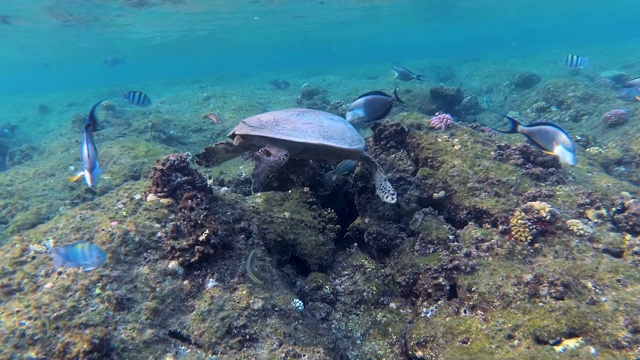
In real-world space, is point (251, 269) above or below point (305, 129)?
below

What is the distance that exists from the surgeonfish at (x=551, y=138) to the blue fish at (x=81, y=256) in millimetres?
4784

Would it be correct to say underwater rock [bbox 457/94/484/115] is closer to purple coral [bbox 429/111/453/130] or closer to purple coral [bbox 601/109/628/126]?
purple coral [bbox 601/109/628/126]

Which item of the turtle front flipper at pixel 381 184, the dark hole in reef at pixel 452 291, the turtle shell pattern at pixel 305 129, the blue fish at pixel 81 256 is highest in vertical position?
the turtle shell pattern at pixel 305 129

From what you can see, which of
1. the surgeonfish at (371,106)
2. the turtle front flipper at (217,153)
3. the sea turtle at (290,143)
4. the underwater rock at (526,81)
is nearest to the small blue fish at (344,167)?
the sea turtle at (290,143)

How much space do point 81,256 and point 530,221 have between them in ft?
15.8

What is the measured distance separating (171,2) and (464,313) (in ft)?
116

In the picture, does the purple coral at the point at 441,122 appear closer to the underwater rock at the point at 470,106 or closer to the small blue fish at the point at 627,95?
the underwater rock at the point at 470,106

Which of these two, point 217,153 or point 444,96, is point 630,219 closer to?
point 217,153

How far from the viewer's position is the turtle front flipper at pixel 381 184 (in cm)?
412

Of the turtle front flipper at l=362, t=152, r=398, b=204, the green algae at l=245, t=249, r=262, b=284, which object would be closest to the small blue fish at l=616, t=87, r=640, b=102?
the turtle front flipper at l=362, t=152, r=398, b=204

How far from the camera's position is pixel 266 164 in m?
3.97

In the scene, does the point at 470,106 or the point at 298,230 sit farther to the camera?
the point at 470,106

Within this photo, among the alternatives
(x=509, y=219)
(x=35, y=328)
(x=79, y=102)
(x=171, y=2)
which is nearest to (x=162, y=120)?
(x=35, y=328)

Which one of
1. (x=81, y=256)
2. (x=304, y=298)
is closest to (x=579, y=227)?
(x=304, y=298)
